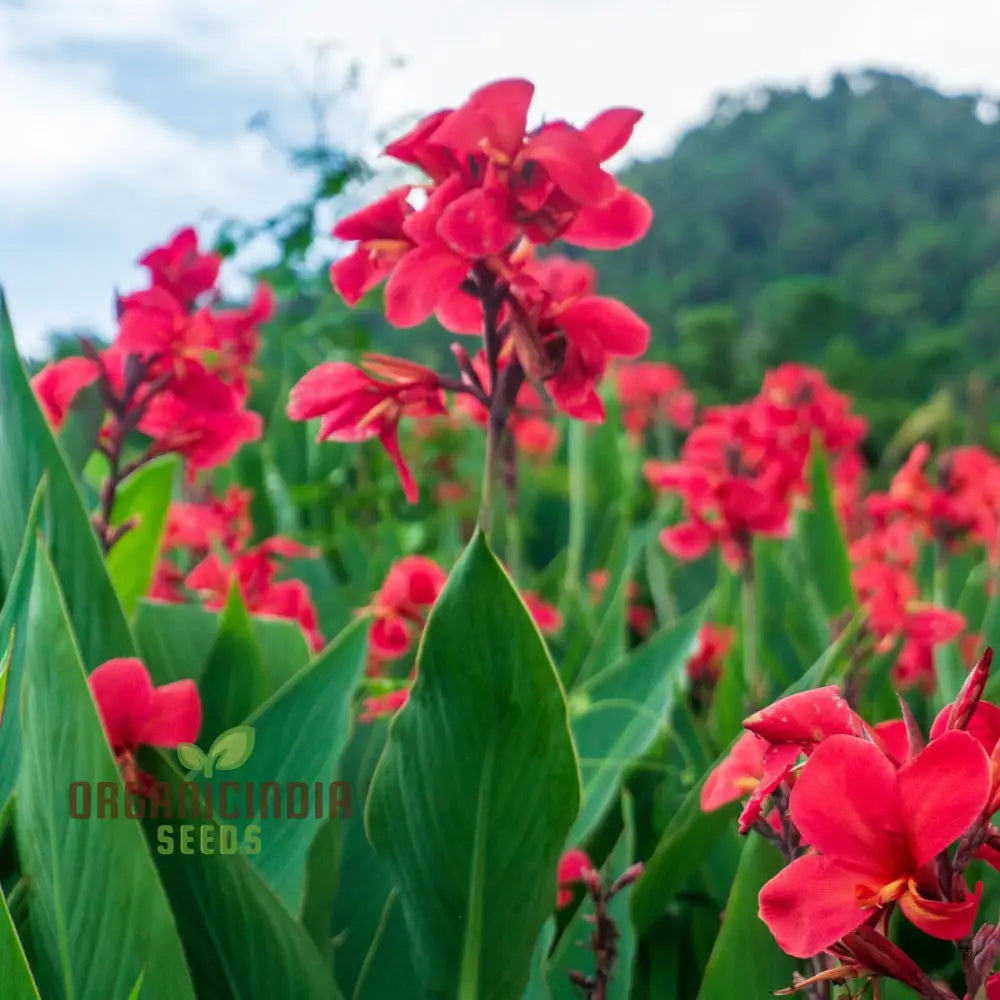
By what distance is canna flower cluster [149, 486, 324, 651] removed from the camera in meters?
0.95

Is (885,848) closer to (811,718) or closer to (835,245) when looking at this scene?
(811,718)

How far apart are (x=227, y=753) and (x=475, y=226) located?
334 millimetres

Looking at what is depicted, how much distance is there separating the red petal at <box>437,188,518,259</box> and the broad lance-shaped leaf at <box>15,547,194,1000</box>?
0.82 feet

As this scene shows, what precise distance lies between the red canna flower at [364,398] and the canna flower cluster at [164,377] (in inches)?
8.8

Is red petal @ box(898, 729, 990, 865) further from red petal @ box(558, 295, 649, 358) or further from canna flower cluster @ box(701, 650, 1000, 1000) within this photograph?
red petal @ box(558, 295, 649, 358)

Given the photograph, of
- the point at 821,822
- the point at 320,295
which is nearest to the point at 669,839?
the point at 821,822

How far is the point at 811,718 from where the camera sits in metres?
0.34

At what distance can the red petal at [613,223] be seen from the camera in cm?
56

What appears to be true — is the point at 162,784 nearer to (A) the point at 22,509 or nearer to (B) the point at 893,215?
(A) the point at 22,509

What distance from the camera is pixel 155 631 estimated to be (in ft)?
2.62

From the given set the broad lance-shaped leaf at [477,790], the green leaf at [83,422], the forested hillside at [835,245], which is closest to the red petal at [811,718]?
the broad lance-shaped leaf at [477,790]

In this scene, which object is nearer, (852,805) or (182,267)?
(852,805)

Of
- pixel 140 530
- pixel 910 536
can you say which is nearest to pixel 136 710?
pixel 140 530

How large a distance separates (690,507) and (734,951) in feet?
2.38
